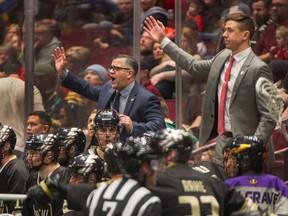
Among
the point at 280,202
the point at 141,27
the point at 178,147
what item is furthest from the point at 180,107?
the point at 178,147

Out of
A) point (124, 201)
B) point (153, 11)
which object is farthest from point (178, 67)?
point (124, 201)

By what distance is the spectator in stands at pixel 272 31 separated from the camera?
480 inches

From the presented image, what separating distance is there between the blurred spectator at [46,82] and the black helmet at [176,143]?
Result: 13.9ft

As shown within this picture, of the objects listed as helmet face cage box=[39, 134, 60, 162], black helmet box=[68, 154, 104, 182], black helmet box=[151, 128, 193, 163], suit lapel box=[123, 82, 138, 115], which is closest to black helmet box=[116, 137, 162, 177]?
black helmet box=[151, 128, 193, 163]

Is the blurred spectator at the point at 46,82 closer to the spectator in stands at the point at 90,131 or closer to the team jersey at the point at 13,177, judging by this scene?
the spectator in stands at the point at 90,131

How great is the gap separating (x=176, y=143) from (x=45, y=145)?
2809 millimetres

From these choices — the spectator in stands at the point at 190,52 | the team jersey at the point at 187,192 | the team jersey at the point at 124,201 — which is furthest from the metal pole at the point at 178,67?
the team jersey at the point at 124,201

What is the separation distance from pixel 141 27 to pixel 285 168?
7.61 ft

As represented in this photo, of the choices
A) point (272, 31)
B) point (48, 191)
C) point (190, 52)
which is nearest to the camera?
point (48, 191)

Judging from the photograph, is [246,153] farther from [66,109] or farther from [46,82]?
[46,82]

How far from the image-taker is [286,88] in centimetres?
1191

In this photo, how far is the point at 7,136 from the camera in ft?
39.9

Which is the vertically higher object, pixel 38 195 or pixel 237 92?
pixel 237 92

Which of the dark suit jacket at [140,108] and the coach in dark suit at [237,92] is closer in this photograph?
the coach in dark suit at [237,92]
